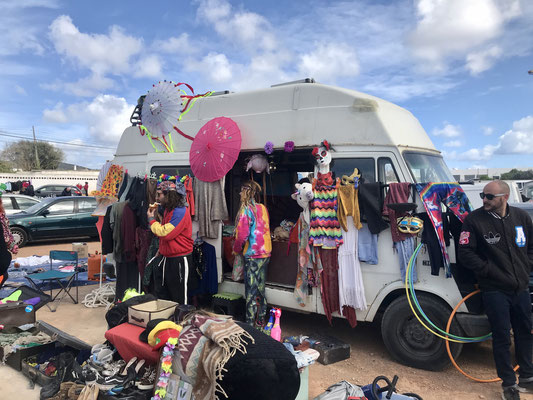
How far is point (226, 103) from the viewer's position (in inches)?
239

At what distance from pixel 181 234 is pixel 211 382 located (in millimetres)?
2707

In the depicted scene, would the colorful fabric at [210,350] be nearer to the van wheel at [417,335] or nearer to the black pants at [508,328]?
the van wheel at [417,335]

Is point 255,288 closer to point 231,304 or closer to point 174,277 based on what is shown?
point 231,304

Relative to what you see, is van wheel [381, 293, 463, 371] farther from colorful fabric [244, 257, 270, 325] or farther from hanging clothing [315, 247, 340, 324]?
colorful fabric [244, 257, 270, 325]

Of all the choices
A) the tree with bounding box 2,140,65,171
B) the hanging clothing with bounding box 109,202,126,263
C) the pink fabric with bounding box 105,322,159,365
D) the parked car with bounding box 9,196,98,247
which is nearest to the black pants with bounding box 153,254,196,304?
the pink fabric with bounding box 105,322,159,365

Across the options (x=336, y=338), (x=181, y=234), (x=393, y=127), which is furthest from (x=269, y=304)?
(x=393, y=127)

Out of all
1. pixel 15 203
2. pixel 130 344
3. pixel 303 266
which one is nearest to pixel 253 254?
pixel 303 266

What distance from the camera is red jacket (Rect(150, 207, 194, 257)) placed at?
5230 mm

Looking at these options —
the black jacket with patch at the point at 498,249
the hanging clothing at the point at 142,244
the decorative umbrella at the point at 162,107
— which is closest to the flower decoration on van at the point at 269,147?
the decorative umbrella at the point at 162,107

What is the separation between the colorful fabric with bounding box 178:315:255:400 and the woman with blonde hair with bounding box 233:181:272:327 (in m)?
2.13

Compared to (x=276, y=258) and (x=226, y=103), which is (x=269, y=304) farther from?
(x=226, y=103)

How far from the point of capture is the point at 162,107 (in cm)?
650

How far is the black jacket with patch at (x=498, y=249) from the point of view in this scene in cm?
394

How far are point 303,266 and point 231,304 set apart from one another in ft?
4.04
